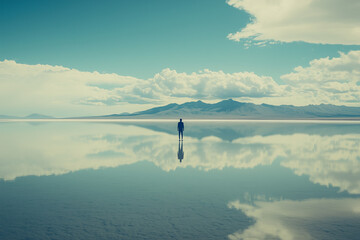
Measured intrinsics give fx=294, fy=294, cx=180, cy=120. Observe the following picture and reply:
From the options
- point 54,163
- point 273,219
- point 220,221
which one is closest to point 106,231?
point 220,221

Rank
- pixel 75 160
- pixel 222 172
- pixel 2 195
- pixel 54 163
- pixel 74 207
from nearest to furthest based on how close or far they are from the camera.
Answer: pixel 74 207
pixel 2 195
pixel 222 172
pixel 54 163
pixel 75 160

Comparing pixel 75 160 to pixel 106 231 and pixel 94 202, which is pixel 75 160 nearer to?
pixel 94 202

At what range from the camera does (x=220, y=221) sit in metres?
7.60

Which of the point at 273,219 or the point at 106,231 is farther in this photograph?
the point at 273,219

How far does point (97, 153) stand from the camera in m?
20.1

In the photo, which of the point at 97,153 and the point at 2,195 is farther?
the point at 97,153

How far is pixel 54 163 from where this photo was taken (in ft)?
53.3

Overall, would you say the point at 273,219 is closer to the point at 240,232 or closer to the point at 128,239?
the point at 240,232

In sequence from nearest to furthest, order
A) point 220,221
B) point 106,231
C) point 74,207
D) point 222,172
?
point 106,231
point 220,221
point 74,207
point 222,172

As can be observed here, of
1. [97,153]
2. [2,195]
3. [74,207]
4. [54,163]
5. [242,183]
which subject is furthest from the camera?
[97,153]

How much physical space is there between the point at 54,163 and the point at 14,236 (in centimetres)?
1008

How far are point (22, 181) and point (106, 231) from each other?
23.2 feet

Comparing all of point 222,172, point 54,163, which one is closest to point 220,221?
point 222,172

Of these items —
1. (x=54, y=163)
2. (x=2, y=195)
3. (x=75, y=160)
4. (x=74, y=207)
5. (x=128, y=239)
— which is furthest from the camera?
(x=75, y=160)
